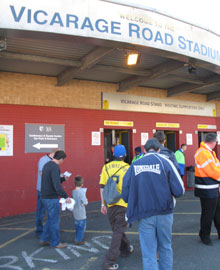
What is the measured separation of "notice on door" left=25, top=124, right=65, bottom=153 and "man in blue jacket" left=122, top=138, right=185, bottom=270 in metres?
5.71

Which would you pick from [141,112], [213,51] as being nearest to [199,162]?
[213,51]

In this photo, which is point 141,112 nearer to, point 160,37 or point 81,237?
point 160,37

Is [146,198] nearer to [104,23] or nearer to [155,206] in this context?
[155,206]

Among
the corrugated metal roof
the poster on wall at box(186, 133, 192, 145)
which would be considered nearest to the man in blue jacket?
the corrugated metal roof

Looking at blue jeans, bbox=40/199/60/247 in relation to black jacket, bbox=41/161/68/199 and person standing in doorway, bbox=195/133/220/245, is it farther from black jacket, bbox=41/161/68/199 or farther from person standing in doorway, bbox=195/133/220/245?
person standing in doorway, bbox=195/133/220/245

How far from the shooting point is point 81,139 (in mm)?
9148

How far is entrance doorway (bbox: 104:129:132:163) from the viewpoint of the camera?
34.1 feet

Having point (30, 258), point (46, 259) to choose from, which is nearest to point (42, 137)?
point (30, 258)

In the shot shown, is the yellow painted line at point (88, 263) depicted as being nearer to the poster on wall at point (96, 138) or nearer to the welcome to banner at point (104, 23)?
the welcome to banner at point (104, 23)

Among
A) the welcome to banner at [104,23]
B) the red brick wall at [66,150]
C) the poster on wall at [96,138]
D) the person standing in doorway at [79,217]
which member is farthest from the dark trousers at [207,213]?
the poster on wall at [96,138]

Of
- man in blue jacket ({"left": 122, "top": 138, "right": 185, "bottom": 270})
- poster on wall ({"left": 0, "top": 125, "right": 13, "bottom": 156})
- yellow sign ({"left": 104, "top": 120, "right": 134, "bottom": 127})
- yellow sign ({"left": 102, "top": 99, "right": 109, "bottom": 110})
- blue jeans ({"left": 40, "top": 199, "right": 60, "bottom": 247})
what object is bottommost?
blue jeans ({"left": 40, "top": 199, "right": 60, "bottom": 247})

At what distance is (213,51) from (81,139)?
4.94 metres

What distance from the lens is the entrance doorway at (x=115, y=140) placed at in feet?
34.1

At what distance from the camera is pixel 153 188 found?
3.13 m
